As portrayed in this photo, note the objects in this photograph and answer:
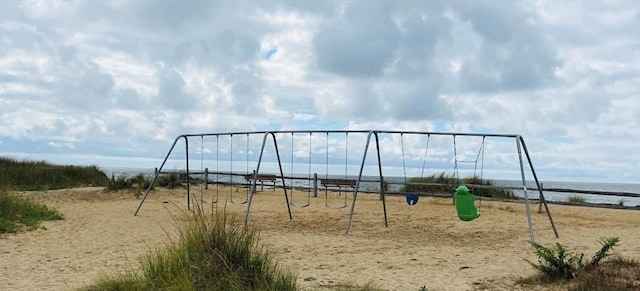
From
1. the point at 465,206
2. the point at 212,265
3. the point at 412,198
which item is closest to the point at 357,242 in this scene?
the point at 465,206

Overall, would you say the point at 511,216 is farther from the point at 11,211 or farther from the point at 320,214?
the point at 11,211

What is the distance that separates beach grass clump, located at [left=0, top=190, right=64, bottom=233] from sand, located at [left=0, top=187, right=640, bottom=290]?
350mm

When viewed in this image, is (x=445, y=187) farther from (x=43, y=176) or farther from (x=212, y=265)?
(x=43, y=176)

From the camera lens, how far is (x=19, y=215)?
39.8ft

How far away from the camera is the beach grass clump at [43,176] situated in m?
21.9

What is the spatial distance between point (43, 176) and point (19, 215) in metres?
12.0

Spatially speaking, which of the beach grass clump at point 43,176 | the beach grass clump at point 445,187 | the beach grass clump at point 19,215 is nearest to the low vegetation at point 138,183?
the beach grass clump at point 43,176

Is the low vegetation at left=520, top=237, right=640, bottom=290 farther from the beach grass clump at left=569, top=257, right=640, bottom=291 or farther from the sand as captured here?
the sand

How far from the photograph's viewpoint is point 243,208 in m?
16.0

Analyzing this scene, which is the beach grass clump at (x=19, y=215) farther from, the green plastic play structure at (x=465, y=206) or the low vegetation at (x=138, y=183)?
the green plastic play structure at (x=465, y=206)

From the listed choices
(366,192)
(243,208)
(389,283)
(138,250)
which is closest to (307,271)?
(389,283)

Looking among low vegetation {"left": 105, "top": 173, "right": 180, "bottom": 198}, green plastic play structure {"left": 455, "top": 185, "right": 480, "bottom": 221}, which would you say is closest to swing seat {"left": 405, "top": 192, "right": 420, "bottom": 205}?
green plastic play structure {"left": 455, "top": 185, "right": 480, "bottom": 221}

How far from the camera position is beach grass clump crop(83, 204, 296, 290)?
5242 mm

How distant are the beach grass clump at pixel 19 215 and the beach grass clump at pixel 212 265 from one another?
6.39 meters
